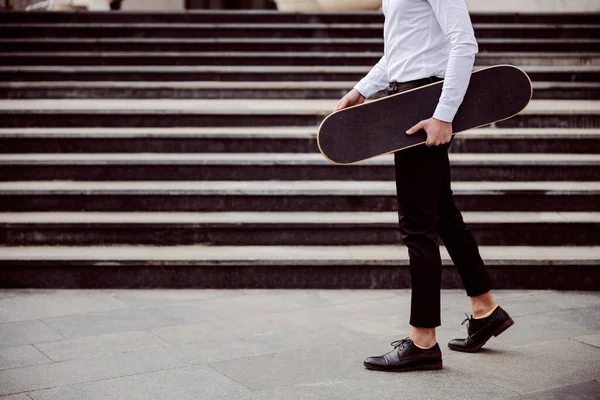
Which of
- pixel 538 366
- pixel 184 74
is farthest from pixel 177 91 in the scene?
pixel 538 366

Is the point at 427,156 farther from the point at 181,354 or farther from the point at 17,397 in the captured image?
the point at 17,397

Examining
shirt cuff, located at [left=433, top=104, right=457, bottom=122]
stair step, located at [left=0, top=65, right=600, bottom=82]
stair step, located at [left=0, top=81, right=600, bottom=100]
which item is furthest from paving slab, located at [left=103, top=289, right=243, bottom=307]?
→ stair step, located at [left=0, top=65, right=600, bottom=82]

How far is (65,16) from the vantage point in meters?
8.88

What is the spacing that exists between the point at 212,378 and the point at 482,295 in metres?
1.28

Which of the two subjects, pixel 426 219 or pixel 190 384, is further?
pixel 426 219

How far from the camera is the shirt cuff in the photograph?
319 cm

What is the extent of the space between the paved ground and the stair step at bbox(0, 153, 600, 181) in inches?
48.0

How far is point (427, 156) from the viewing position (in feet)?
10.9

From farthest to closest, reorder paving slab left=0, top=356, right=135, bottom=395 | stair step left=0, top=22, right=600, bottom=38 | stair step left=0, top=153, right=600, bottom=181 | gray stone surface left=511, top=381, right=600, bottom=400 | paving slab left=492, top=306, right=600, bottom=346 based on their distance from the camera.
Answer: stair step left=0, top=22, right=600, bottom=38 → stair step left=0, top=153, right=600, bottom=181 → paving slab left=492, top=306, right=600, bottom=346 → paving slab left=0, top=356, right=135, bottom=395 → gray stone surface left=511, top=381, right=600, bottom=400

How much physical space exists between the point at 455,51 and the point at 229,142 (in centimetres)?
330

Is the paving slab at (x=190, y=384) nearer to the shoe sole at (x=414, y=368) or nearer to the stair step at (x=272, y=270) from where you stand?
the shoe sole at (x=414, y=368)

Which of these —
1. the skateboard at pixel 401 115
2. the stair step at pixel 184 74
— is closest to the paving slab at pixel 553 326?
the skateboard at pixel 401 115

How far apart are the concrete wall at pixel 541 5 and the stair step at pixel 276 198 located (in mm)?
4167

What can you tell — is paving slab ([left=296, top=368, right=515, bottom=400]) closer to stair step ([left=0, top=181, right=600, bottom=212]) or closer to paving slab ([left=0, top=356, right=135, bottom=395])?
paving slab ([left=0, top=356, right=135, bottom=395])
